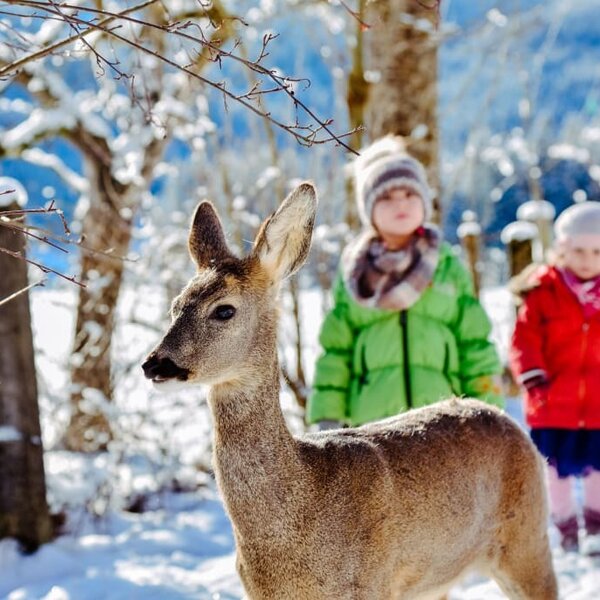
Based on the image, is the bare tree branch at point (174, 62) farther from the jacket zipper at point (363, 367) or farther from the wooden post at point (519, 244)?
the wooden post at point (519, 244)

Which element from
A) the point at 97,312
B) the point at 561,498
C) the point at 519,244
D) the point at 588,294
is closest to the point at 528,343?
the point at 588,294

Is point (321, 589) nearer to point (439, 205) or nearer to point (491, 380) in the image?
point (491, 380)

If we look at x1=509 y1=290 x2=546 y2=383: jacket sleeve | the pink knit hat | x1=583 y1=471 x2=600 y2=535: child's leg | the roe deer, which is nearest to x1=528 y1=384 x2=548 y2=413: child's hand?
x1=509 y1=290 x2=546 y2=383: jacket sleeve

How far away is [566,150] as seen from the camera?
38.5 ft

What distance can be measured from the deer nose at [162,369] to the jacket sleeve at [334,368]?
1.79 meters

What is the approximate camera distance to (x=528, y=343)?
15.6 feet

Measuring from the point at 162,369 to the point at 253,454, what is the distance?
0.40m

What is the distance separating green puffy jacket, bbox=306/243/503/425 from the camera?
405 centimetres

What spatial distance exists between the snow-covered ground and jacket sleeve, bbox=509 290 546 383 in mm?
1003

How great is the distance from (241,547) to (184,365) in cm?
58

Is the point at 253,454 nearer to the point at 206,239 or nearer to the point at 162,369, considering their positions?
the point at 162,369

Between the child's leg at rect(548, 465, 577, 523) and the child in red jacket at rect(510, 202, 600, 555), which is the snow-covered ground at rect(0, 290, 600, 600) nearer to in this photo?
the child's leg at rect(548, 465, 577, 523)

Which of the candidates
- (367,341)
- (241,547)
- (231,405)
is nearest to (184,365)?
(231,405)

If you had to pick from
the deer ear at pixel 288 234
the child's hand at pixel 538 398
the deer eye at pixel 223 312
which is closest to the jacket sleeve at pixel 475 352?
the child's hand at pixel 538 398
